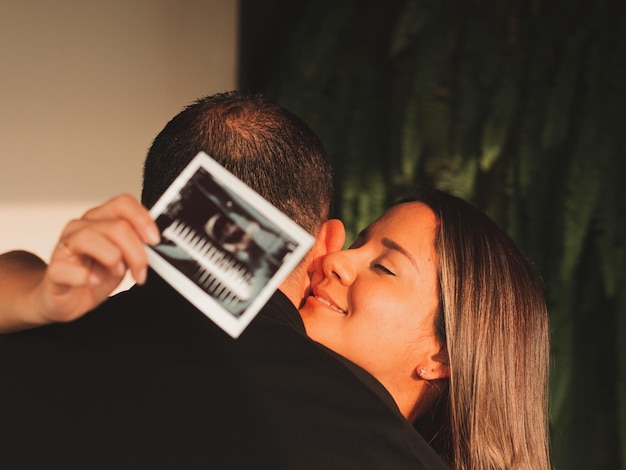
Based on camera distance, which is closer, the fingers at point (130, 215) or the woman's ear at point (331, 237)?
the fingers at point (130, 215)

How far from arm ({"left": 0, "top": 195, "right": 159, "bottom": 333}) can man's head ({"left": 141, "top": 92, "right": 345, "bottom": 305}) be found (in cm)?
41

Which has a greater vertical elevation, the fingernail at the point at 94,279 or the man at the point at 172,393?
the fingernail at the point at 94,279

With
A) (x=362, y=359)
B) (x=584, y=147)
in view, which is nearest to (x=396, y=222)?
(x=362, y=359)

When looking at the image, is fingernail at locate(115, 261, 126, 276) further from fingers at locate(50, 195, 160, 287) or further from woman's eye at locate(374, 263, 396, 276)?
woman's eye at locate(374, 263, 396, 276)

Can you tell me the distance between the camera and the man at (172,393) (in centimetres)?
109

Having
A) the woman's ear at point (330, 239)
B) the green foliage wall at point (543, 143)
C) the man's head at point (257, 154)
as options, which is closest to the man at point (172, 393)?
the man's head at point (257, 154)

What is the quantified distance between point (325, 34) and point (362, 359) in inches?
40.4

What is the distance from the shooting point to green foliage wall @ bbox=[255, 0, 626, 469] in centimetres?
207

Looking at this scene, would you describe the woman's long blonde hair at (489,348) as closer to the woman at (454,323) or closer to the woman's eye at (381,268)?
the woman at (454,323)

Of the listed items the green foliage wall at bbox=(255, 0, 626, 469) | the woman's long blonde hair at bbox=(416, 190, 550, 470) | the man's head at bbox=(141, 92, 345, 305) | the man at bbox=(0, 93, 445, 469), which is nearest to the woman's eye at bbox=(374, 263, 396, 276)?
the woman's long blonde hair at bbox=(416, 190, 550, 470)

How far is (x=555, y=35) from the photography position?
2.17m

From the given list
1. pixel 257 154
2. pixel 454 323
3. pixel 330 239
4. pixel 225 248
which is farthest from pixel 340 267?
pixel 225 248

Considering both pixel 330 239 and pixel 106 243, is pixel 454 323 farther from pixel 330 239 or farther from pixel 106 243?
pixel 106 243

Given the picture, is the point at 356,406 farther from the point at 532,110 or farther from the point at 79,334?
the point at 532,110
